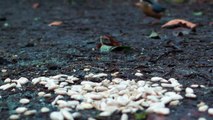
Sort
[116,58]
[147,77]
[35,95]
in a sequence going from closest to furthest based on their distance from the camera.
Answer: [35,95], [147,77], [116,58]

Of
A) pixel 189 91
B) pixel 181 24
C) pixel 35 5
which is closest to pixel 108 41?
pixel 181 24

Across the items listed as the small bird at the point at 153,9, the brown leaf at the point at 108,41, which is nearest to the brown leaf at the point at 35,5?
the small bird at the point at 153,9

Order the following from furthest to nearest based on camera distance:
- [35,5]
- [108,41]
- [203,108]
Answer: [35,5], [108,41], [203,108]

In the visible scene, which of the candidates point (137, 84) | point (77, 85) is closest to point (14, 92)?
point (77, 85)

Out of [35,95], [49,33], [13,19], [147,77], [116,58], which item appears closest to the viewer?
[35,95]

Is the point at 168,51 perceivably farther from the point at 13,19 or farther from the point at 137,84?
the point at 13,19

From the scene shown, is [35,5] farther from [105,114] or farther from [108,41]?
[105,114]

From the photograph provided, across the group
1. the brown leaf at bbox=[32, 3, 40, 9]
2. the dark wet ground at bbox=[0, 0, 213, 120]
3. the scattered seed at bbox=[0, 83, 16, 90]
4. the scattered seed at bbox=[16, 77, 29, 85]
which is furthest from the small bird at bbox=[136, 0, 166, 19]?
the scattered seed at bbox=[0, 83, 16, 90]

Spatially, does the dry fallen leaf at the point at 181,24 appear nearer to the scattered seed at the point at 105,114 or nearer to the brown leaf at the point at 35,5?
the scattered seed at the point at 105,114
